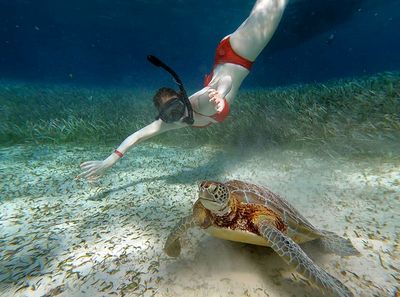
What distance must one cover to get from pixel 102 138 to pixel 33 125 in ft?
8.03

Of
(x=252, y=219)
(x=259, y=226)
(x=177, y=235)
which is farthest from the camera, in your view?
(x=177, y=235)

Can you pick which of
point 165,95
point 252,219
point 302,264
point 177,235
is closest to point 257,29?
point 165,95

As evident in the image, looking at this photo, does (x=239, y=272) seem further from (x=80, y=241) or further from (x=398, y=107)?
(x=398, y=107)

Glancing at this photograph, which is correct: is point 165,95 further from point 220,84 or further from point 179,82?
point 220,84

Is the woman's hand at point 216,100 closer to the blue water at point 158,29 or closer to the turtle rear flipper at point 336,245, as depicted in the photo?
the turtle rear flipper at point 336,245

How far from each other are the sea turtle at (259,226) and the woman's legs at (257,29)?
3.29m

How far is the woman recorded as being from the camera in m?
3.82

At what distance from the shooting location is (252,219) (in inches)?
77.5

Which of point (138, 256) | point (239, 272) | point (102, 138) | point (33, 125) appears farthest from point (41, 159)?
point (239, 272)

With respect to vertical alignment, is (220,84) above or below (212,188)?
above

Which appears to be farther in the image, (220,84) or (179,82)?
(220,84)

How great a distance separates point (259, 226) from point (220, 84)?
2881 millimetres

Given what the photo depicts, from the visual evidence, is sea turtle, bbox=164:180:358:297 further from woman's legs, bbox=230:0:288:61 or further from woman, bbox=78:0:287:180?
woman's legs, bbox=230:0:288:61

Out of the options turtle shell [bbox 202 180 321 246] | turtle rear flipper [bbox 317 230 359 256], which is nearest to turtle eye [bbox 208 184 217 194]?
turtle shell [bbox 202 180 321 246]
